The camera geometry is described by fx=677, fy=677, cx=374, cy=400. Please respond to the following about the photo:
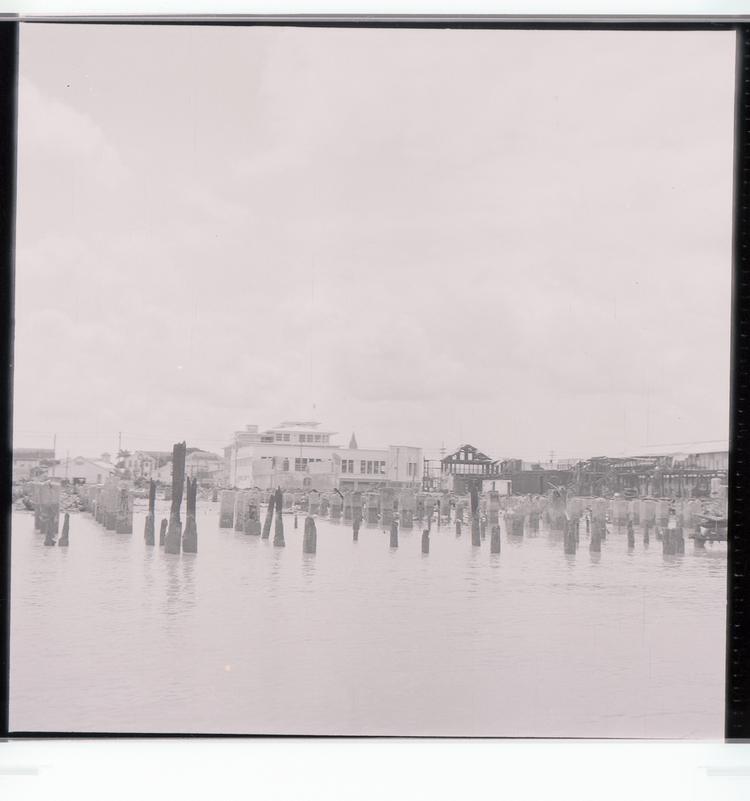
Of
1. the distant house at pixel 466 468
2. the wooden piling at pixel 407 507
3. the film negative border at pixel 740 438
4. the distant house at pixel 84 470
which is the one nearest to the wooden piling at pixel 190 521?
the distant house at pixel 84 470

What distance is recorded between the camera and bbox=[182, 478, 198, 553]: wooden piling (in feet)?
7.47

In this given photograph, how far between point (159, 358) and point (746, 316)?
1624mm

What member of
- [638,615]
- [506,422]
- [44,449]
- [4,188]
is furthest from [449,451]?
[4,188]

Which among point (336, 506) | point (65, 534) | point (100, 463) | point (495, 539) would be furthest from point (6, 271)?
point (495, 539)

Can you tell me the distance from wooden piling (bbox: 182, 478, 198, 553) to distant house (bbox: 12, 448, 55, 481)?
1.52 feet

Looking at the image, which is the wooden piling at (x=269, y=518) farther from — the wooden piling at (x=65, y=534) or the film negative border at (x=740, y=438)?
the film negative border at (x=740, y=438)

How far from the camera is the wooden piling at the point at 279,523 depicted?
238 centimetres

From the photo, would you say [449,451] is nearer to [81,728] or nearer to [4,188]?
[81,728]

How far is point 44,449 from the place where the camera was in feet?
6.64

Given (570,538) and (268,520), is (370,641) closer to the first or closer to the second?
(268,520)

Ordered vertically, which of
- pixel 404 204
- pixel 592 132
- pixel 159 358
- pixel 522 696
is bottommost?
pixel 522 696

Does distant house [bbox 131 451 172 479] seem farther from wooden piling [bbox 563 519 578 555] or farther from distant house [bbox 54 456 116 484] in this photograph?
wooden piling [bbox 563 519 578 555]

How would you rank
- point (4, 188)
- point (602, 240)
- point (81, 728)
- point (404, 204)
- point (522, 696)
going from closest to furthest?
point (4, 188), point (81, 728), point (522, 696), point (602, 240), point (404, 204)

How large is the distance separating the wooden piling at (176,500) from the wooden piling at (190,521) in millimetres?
20
